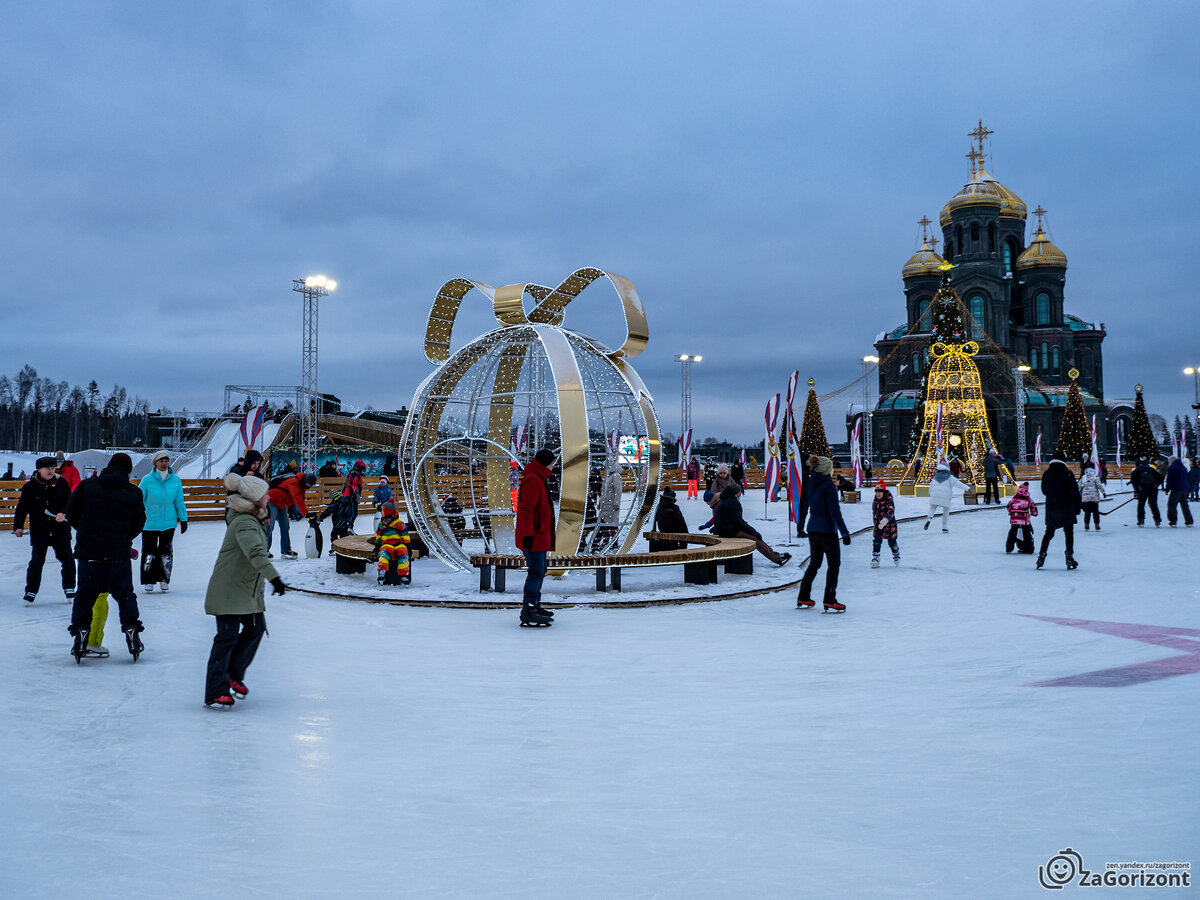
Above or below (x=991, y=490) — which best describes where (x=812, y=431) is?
above

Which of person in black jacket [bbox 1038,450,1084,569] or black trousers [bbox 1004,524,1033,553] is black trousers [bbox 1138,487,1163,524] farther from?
person in black jacket [bbox 1038,450,1084,569]

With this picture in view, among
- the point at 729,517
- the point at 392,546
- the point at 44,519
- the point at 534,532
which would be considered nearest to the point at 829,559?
the point at 534,532


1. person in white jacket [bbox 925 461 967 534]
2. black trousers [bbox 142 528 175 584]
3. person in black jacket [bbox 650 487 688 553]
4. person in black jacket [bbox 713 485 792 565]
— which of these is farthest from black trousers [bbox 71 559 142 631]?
person in white jacket [bbox 925 461 967 534]

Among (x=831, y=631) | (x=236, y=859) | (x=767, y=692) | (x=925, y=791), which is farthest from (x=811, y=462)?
(x=236, y=859)

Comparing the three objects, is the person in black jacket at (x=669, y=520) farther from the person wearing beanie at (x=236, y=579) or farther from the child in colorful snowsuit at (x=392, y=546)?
the person wearing beanie at (x=236, y=579)

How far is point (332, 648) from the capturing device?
7191 mm

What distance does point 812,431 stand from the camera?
50875 mm

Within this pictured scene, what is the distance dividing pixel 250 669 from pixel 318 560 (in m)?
7.41

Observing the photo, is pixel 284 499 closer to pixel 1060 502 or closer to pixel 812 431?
pixel 1060 502

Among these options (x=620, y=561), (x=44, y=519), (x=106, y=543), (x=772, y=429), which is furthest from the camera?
(x=772, y=429)

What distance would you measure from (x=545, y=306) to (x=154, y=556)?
18.2 ft

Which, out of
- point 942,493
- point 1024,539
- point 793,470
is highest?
point 793,470

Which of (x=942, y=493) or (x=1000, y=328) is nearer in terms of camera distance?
(x=942, y=493)

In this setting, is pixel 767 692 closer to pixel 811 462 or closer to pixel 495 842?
pixel 495 842
